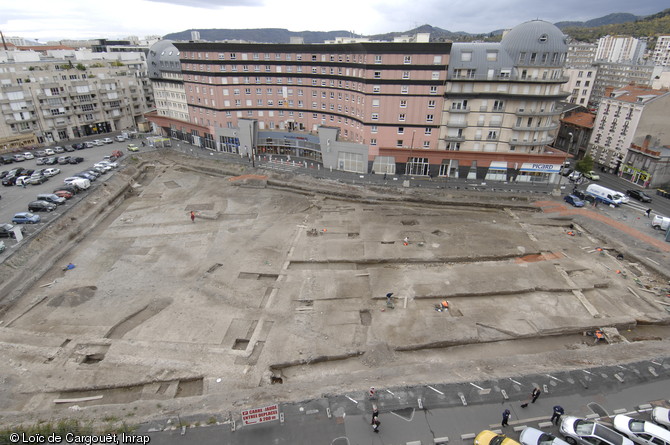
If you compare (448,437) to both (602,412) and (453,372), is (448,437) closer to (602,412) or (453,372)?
(453,372)

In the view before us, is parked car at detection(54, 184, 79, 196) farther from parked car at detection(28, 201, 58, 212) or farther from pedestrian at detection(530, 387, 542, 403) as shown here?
pedestrian at detection(530, 387, 542, 403)

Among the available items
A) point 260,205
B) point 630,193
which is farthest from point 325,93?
point 630,193

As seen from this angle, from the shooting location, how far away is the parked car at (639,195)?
54.2 meters

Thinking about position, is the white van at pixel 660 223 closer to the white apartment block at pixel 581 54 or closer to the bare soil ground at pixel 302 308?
the bare soil ground at pixel 302 308

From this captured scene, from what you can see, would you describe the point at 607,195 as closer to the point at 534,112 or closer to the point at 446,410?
the point at 534,112

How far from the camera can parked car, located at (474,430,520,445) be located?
61.5ft

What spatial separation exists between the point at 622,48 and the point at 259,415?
184301 mm

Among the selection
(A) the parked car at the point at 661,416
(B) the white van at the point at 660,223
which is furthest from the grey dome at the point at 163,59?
(A) the parked car at the point at 661,416

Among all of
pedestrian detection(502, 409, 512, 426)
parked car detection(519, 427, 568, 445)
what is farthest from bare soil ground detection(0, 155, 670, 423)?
parked car detection(519, 427, 568, 445)

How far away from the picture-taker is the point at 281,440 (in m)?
19.9

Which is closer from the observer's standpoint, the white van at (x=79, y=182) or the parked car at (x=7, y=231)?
the parked car at (x=7, y=231)

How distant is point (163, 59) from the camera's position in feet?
265

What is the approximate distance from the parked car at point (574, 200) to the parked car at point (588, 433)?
41501mm

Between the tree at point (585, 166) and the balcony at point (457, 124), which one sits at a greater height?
the balcony at point (457, 124)
